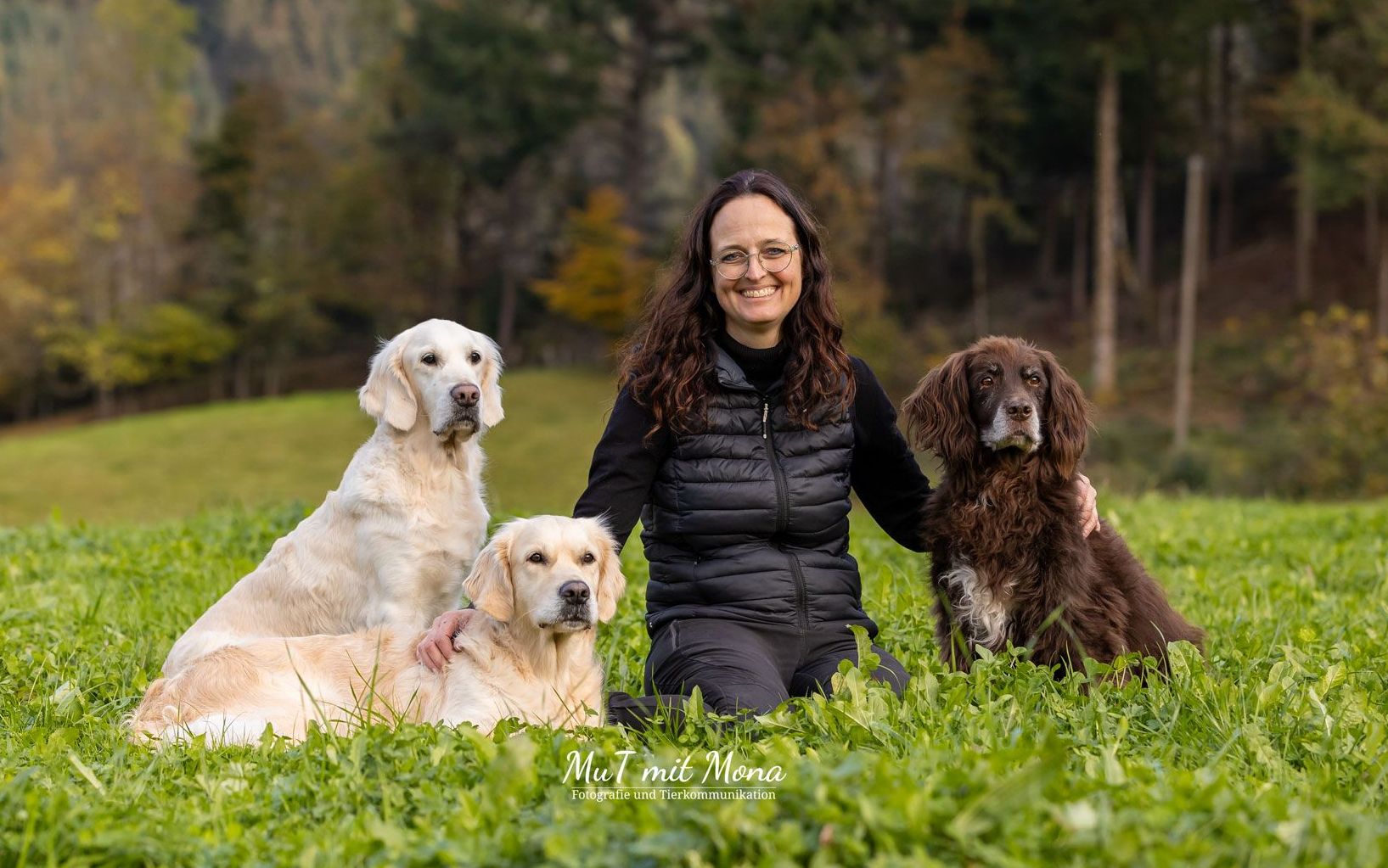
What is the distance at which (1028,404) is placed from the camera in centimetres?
447

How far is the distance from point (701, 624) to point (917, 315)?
38.0 meters

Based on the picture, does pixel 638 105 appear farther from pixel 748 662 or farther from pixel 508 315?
pixel 748 662

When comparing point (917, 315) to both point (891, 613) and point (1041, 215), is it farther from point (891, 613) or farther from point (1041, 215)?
point (891, 613)

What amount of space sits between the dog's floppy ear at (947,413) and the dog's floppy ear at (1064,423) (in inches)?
11.2

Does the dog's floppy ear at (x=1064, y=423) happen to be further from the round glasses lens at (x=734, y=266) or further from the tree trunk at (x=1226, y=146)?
the tree trunk at (x=1226, y=146)

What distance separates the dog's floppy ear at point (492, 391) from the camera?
201 inches

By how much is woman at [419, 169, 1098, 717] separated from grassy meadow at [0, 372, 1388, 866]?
474 mm

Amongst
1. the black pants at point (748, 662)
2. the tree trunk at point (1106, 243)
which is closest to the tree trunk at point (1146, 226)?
the tree trunk at point (1106, 243)

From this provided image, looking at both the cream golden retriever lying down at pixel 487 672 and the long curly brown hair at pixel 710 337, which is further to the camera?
the long curly brown hair at pixel 710 337

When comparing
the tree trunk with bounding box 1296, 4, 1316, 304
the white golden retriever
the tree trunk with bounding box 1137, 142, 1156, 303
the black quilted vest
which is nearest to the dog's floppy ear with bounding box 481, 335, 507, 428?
the white golden retriever

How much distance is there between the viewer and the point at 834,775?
260 centimetres

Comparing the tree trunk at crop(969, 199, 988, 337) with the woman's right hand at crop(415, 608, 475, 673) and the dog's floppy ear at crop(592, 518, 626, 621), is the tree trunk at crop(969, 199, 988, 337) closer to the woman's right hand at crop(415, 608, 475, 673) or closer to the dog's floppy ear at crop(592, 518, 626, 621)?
the dog's floppy ear at crop(592, 518, 626, 621)

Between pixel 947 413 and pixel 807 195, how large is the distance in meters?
30.7

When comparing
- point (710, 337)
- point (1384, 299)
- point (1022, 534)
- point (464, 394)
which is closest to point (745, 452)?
point (710, 337)
